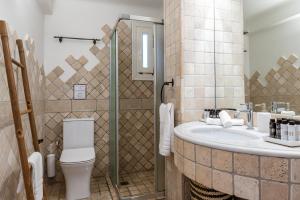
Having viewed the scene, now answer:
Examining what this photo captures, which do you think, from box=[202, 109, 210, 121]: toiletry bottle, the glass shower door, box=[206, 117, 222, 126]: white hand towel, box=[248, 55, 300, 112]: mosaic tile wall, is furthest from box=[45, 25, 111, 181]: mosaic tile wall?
box=[248, 55, 300, 112]: mosaic tile wall

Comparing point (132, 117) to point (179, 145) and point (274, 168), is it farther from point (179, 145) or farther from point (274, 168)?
point (274, 168)

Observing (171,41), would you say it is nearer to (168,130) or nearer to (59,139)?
(168,130)

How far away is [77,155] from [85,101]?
2.70 ft

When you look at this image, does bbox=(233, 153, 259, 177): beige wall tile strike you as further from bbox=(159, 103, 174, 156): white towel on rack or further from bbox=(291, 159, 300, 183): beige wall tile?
bbox=(159, 103, 174, 156): white towel on rack

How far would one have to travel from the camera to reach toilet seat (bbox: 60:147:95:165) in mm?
2098

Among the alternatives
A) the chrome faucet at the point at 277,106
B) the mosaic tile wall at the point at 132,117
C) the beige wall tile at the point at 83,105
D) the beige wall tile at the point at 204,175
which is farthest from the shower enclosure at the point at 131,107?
the beige wall tile at the point at 204,175

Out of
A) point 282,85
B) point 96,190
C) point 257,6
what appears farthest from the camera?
point 96,190

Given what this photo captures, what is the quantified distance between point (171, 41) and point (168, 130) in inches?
32.7

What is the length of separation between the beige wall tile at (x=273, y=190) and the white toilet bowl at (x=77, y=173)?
178cm

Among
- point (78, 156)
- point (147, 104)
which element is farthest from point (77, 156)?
point (147, 104)

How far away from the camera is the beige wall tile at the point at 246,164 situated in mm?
737

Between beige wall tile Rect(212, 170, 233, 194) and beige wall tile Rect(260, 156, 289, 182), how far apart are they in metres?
0.12

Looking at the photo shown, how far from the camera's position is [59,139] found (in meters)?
2.77

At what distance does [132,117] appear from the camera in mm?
2990
